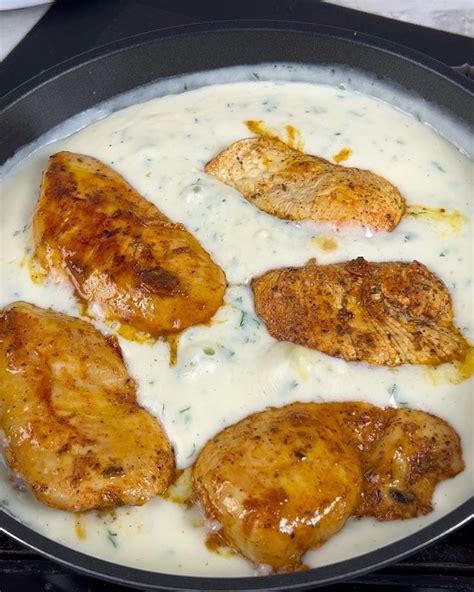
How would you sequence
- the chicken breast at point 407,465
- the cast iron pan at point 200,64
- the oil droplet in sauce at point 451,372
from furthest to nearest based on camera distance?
the cast iron pan at point 200,64, the oil droplet in sauce at point 451,372, the chicken breast at point 407,465

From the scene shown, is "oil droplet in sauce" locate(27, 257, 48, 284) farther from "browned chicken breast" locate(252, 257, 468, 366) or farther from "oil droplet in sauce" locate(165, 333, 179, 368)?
"browned chicken breast" locate(252, 257, 468, 366)

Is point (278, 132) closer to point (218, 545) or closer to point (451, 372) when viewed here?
point (451, 372)

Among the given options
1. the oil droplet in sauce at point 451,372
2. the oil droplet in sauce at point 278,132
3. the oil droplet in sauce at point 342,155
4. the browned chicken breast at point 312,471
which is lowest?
the browned chicken breast at point 312,471

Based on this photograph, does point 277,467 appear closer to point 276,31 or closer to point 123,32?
point 276,31

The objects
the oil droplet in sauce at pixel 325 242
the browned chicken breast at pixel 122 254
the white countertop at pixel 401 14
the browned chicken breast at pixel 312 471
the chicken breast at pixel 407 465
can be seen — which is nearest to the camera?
the browned chicken breast at pixel 312 471

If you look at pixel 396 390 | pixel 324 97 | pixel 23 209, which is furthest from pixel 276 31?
pixel 396 390

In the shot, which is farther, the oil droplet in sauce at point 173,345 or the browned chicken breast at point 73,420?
the oil droplet in sauce at point 173,345

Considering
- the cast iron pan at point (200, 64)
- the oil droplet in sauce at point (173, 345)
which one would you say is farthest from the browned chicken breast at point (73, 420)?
the cast iron pan at point (200, 64)

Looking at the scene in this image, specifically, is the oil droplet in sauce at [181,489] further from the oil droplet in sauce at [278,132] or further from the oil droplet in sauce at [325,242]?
the oil droplet in sauce at [278,132]
